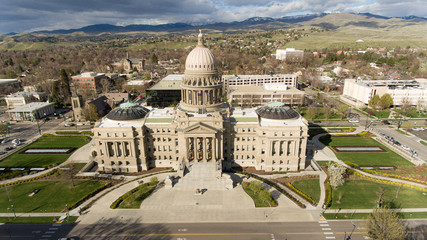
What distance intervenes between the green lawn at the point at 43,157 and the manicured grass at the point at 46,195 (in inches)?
609

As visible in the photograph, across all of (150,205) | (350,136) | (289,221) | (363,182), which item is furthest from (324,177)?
(150,205)

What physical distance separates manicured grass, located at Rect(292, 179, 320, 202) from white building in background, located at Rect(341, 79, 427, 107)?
107 m

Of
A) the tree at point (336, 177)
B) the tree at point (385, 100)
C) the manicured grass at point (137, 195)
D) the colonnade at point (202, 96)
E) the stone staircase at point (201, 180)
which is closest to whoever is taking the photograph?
the manicured grass at point (137, 195)

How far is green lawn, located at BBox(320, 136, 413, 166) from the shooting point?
88.9 m

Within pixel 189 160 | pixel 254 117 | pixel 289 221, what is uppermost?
pixel 254 117

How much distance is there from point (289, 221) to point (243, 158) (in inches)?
1182

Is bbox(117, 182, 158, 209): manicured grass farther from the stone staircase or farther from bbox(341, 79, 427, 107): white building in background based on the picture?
bbox(341, 79, 427, 107): white building in background

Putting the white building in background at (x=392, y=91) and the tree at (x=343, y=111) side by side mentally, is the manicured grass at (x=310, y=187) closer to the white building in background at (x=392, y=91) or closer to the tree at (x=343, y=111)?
the tree at (x=343, y=111)

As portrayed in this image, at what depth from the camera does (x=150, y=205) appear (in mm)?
65375

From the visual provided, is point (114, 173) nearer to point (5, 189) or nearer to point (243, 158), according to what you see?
point (5, 189)

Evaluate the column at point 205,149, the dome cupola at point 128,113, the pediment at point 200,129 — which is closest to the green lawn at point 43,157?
the dome cupola at point 128,113

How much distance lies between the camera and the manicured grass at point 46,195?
213ft

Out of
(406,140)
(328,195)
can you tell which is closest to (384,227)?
(328,195)

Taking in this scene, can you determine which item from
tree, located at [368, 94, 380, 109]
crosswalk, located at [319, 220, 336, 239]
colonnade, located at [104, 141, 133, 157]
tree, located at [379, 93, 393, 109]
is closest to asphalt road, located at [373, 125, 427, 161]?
tree, located at [368, 94, 380, 109]
